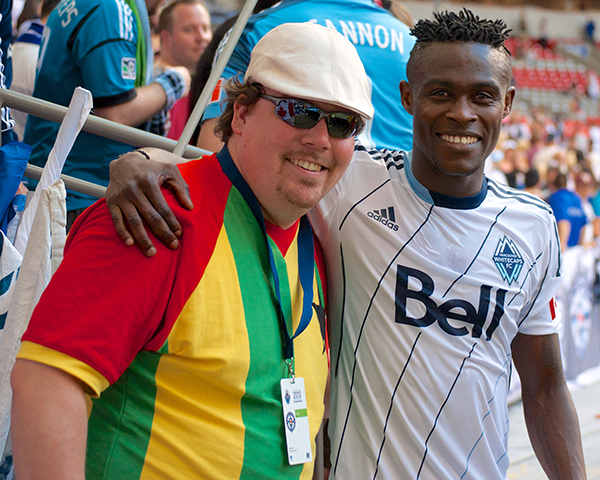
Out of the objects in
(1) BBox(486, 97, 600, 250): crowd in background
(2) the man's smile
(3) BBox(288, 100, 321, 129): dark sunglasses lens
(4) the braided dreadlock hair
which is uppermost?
(1) BBox(486, 97, 600, 250): crowd in background

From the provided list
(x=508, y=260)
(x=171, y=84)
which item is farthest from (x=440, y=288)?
(x=171, y=84)

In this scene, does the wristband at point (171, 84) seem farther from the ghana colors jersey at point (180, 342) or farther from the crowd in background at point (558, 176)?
the crowd in background at point (558, 176)

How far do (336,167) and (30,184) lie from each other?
176 centimetres

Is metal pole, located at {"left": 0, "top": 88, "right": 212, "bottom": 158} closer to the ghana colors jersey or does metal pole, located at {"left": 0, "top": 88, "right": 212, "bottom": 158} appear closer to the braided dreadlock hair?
the ghana colors jersey

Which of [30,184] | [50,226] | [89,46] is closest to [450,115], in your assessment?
[50,226]

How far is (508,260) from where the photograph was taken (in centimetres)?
186

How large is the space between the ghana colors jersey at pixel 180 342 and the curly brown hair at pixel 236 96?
0.65 ft

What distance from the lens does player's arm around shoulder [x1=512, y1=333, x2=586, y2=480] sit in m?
1.93

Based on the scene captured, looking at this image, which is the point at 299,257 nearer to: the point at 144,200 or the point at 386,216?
the point at 386,216

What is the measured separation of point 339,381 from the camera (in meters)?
1.84

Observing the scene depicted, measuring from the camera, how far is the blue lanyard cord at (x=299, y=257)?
1.54 meters

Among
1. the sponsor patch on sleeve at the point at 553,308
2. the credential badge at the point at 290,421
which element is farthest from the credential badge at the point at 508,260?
the credential badge at the point at 290,421

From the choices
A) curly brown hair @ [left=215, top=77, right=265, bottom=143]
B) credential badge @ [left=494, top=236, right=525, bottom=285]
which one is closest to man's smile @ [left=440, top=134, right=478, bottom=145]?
credential badge @ [left=494, top=236, right=525, bottom=285]

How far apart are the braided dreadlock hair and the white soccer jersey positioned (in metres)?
0.38
